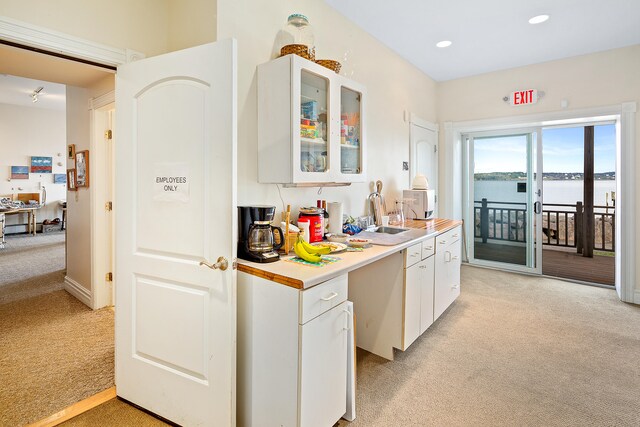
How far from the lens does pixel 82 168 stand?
3625mm

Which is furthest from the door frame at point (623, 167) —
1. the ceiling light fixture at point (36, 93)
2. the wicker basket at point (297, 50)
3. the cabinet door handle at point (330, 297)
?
the ceiling light fixture at point (36, 93)

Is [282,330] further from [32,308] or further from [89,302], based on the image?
[32,308]

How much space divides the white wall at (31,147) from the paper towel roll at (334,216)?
8.81m

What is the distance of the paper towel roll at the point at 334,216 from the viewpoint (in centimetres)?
261

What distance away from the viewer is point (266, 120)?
2064mm

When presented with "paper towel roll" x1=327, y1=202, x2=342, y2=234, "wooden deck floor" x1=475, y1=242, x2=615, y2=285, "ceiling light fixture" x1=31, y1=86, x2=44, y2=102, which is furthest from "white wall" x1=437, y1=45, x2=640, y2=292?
"ceiling light fixture" x1=31, y1=86, x2=44, y2=102

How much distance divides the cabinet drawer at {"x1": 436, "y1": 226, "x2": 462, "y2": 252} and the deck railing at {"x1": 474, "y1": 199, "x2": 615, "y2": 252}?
185cm

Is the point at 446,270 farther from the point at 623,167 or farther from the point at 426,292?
the point at 623,167

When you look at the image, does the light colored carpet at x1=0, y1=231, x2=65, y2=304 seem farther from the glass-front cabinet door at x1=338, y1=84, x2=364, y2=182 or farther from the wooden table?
the glass-front cabinet door at x1=338, y1=84, x2=364, y2=182

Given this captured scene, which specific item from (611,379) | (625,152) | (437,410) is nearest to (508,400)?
(437,410)

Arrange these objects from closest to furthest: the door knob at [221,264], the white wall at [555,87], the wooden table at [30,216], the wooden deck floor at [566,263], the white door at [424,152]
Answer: the door knob at [221,264] → the white wall at [555,87] → the white door at [424,152] → the wooden deck floor at [566,263] → the wooden table at [30,216]

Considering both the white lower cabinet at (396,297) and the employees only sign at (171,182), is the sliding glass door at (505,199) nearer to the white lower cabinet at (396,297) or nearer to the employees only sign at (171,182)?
the white lower cabinet at (396,297)

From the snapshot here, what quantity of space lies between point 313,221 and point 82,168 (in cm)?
287

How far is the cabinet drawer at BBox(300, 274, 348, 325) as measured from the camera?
4.91ft
